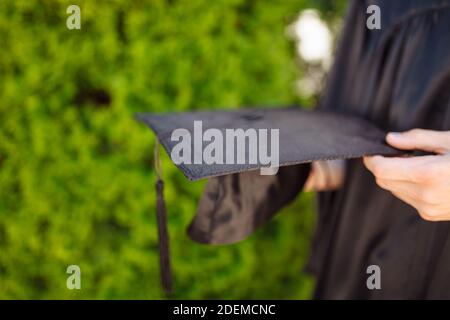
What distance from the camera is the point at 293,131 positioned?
1047 millimetres

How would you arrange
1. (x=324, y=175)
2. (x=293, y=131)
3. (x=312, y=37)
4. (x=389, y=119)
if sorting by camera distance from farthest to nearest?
(x=312, y=37) → (x=324, y=175) → (x=389, y=119) → (x=293, y=131)

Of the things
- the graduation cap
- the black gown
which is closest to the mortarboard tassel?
the graduation cap

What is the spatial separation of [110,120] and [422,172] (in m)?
1.09

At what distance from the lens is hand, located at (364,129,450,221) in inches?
34.2

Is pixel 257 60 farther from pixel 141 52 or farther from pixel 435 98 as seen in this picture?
pixel 435 98

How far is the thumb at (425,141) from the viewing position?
0.94 metres

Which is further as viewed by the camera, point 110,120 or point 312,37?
point 312,37

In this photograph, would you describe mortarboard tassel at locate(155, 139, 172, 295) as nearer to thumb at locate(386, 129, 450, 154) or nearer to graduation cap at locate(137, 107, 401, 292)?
graduation cap at locate(137, 107, 401, 292)

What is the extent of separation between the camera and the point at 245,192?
4.00ft
